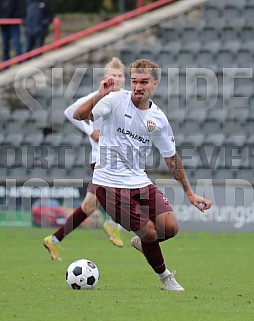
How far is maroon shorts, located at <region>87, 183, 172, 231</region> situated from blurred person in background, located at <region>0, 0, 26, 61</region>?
1195 centimetres

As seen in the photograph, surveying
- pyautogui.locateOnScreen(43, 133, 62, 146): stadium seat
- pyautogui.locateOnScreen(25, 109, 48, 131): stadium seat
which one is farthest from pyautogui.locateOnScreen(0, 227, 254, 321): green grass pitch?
pyautogui.locateOnScreen(25, 109, 48, 131): stadium seat

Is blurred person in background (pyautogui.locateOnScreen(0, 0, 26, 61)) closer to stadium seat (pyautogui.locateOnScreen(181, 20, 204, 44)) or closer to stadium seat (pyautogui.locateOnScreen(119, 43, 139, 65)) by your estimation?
stadium seat (pyautogui.locateOnScreen(119, 43, 139, 65))

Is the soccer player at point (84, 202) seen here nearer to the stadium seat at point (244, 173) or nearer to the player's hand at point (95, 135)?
the player's hand at point (95, 135)

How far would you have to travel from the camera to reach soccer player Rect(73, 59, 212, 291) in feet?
27.8

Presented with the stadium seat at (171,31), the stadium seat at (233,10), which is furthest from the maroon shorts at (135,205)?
the stadium seat at (233,10)

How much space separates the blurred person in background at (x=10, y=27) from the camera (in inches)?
794

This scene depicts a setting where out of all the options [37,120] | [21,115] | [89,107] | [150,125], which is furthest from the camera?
[21,115]

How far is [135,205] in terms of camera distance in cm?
863

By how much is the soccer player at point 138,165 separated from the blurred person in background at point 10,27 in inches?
464

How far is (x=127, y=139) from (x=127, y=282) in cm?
168

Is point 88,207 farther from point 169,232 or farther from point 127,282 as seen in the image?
point 169,232

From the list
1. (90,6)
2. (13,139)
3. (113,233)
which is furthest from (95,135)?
(90,6)

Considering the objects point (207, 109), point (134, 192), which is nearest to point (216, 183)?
point (207, 109)

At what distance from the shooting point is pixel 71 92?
63.0 ft
